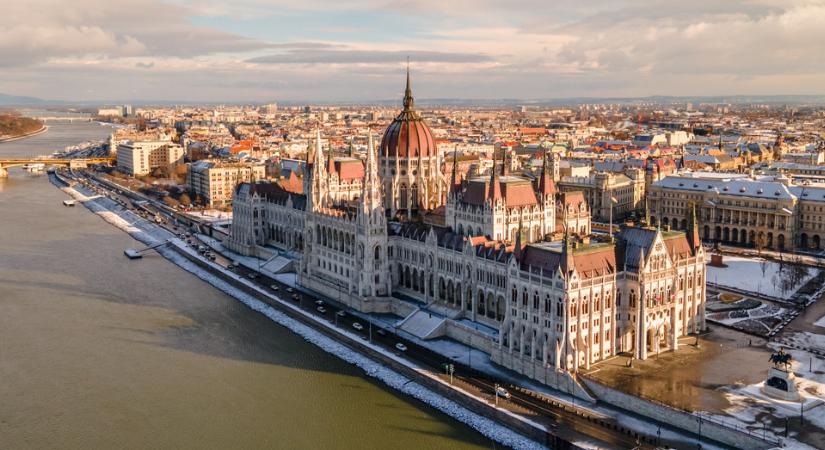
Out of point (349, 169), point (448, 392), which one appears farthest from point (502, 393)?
point (349, 169)

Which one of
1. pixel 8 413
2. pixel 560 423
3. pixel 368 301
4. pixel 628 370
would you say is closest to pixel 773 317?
pixel 628 370

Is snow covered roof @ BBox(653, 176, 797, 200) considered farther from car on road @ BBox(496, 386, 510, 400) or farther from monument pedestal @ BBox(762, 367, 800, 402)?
car on road @ BBox(496, 386, 510, 400)

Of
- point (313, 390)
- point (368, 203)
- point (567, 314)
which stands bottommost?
point (313, 390)

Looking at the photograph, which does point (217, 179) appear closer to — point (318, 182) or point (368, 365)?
point (318, 182)

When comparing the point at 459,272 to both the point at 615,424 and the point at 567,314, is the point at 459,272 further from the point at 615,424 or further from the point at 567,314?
the point at 615,424

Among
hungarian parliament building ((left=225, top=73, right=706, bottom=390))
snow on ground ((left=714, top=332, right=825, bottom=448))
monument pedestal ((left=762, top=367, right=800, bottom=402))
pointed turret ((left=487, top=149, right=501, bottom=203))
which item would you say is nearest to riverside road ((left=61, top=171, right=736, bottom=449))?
hungarian parliament building ((left=225, top=73, right=706, bottom=390))

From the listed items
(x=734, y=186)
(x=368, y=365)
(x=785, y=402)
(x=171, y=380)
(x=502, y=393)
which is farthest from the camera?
(x=734, y=186)
